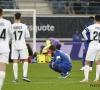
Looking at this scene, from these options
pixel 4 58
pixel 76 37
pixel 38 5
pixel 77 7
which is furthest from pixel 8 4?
pixel 4 58

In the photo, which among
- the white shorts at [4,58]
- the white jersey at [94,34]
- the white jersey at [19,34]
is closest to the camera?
the white shorts at [4,58]

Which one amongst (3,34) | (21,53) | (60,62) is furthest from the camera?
(60,62)

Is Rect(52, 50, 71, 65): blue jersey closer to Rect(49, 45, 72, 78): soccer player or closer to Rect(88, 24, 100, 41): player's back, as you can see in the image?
Answer: Rect(49, 45, 72, 78): soccer player

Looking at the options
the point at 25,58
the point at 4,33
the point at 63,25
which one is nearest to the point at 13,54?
the point at 25,58

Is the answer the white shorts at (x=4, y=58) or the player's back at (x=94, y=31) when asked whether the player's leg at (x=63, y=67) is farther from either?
the white shorts at (x=4, y=58)

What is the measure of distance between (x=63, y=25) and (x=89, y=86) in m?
22.3

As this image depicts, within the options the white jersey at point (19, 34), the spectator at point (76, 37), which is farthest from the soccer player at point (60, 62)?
the spectator at point (76, 37)

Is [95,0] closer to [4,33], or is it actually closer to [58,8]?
[58,8]

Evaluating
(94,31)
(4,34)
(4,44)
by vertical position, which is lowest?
(94,31)

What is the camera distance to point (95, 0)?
39344mm

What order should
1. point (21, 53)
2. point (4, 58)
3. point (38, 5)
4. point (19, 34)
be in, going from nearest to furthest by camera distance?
point (4, 58) < point (19, 34) < point (21, 53) < point (38, 5)

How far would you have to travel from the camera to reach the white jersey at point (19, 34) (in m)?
16.8

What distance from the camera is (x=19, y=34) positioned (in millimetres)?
16828

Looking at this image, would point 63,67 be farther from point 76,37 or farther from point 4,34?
point 76,37
